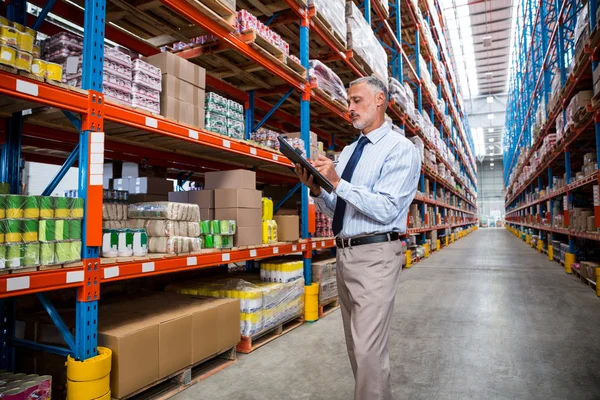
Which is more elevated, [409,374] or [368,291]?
[368,291]

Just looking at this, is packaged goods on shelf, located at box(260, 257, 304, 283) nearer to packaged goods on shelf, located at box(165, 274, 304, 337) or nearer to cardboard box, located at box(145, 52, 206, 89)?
packaged goods on shelf, located at box(165, 274, 304, 337)

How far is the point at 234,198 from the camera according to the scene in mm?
3891

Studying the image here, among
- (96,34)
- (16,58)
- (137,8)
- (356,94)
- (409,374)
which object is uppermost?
(137,8)

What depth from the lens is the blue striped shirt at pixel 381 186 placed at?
196cm

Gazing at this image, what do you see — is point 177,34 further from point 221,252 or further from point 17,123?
point 221,252

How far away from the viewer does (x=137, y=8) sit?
3.53 meters

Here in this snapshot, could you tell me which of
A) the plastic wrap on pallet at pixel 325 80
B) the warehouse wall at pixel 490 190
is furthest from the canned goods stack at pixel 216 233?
the warehouse wall at pixel 490 190

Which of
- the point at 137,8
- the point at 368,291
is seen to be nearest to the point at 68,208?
the point at 368,291

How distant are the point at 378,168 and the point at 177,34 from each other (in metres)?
3.17

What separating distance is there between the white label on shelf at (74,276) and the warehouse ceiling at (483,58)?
2526cm

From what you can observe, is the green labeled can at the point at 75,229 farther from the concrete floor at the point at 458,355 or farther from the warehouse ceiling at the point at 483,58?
the warehouse ceiling at the point at 483,58

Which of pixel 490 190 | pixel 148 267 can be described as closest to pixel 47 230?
pixel 148 267

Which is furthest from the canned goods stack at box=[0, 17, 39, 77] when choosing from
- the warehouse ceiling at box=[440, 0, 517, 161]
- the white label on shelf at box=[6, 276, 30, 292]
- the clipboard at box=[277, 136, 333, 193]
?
the warehouse ceiling at box=[440, 0, 517, 161]

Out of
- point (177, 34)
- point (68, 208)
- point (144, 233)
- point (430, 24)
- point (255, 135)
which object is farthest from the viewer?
point (430, 24)
